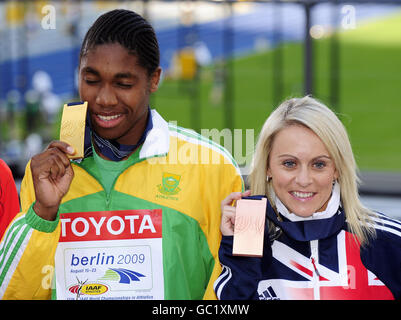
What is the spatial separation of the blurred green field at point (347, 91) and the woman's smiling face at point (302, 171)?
29.9 ft

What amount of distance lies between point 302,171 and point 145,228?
1.40 ft

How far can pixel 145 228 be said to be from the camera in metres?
1.66

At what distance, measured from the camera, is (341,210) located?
173 centimetres

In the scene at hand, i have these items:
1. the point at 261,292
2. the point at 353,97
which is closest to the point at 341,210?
the point at 261,292

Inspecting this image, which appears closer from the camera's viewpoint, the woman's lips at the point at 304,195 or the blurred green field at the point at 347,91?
the woman's lips at the point at 304,195

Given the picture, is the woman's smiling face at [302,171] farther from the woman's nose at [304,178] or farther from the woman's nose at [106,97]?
the woman's nose at [106,97]

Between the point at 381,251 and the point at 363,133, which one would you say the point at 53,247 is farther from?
the point at 363,133

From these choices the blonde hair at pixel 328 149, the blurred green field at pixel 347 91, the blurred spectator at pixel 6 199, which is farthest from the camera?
the blurred green field at pixel 347 91

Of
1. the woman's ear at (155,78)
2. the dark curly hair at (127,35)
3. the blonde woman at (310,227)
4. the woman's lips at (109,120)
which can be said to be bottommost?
the blonde woman at (310,227)

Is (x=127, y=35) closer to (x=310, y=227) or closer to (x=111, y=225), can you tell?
(x=111, y=225)

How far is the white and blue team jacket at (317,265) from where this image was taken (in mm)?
1571

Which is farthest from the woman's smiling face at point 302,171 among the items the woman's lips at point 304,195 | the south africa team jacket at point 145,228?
the south africa team jacket at point 145,228

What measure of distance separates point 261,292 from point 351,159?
1.39 ft

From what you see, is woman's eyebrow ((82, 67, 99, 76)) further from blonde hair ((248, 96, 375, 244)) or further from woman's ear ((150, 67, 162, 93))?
blonde hair ((248, 96, 375, 244))
